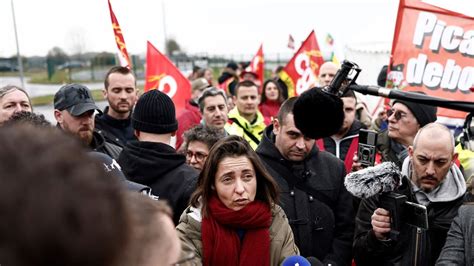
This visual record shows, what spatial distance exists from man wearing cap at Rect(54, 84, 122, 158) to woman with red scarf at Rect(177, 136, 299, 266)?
1.50 m

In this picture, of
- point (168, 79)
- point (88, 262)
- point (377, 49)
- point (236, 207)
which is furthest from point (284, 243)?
point (377, 49)

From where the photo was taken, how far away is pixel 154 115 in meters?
3.24

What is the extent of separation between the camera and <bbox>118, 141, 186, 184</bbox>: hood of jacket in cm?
306

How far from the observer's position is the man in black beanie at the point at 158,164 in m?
3.05

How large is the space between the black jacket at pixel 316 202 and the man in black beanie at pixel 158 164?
1.95 ft

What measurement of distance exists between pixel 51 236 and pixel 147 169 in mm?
2480

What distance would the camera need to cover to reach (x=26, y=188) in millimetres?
614

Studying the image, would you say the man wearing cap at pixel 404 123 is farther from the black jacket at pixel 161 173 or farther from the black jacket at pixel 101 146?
the black jacket at pixel 101 146

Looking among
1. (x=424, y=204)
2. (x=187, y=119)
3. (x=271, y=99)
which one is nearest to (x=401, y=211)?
(x=424, y=204)

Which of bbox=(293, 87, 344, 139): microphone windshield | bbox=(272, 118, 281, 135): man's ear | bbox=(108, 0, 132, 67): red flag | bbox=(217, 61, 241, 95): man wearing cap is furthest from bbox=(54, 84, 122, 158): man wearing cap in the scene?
bbox=(217, 61, 241, 95): man wearing cap

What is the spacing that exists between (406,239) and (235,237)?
90cm

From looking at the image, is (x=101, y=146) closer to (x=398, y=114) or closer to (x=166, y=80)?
(x=398, y=114)

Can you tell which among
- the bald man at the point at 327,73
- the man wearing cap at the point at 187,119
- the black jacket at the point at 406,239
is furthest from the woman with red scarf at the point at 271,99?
the black jacket at the point at 406,239

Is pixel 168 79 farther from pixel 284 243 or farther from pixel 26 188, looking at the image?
pixel 26 188
